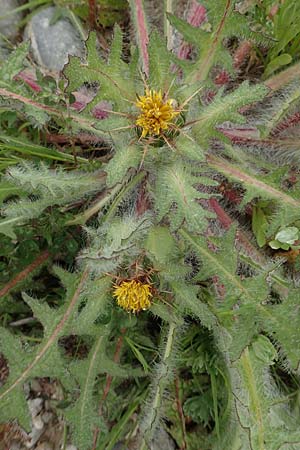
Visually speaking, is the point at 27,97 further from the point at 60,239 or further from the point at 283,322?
the point at 283,322

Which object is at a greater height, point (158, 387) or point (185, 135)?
point (185, 135)

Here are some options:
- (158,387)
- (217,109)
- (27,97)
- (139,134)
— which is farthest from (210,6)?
(158,387)

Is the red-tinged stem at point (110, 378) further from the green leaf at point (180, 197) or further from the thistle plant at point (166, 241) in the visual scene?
the green leaf at point (180, 197)

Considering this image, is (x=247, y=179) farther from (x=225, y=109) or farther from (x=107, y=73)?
(x=107, y=73)

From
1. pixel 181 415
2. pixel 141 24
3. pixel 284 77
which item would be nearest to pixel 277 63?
pixel 284 77

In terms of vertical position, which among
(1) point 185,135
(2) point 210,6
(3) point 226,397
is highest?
(2) point 210,6

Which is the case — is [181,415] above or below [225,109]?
below

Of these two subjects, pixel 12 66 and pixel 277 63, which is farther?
pixel 277 63
